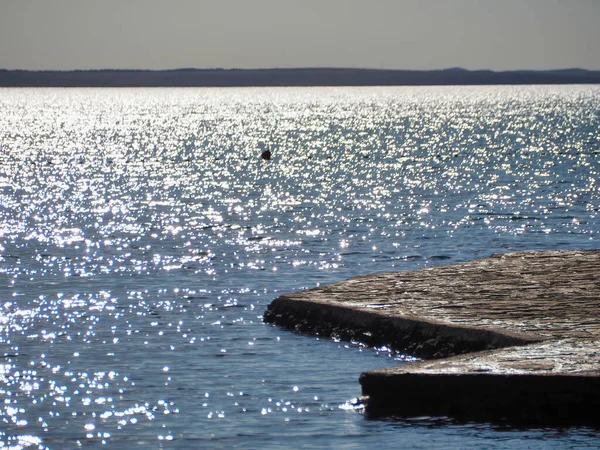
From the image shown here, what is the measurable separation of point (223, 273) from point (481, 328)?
471 inches

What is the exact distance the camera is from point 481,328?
55.1ft

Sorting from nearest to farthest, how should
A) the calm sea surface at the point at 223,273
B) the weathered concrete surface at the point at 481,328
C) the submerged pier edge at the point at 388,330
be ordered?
the weathered concrete surface at the point at 481,328
the calm sea surface at the point at 223,273
the submerged pier edge at the point at 388,330

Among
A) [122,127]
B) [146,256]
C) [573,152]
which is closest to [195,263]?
[146,256]

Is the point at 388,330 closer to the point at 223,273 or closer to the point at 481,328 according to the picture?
the point at 481,328

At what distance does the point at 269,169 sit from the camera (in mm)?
72625

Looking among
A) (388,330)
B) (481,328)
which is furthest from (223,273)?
(481,328)

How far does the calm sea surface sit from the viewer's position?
14688mm

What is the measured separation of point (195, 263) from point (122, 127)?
5041 inches

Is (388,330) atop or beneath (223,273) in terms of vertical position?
atop

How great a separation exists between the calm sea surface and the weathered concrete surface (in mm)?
357

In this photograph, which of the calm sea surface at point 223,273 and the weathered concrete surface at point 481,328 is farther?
the calm sea surface at point 223,273

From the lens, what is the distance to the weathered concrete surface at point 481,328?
14.2m

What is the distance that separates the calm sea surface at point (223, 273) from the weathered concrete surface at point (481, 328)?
0.36 metres

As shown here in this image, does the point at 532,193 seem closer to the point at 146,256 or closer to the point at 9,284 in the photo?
the point at 146,256
